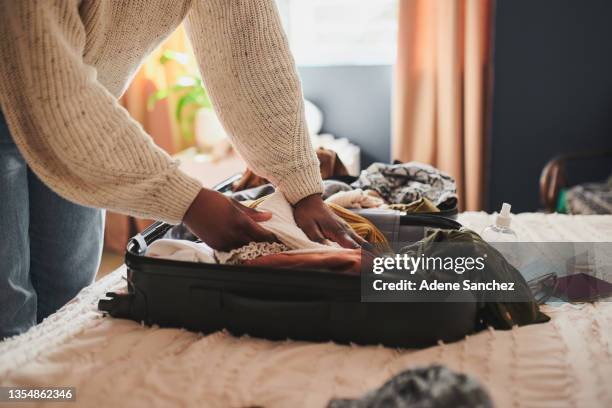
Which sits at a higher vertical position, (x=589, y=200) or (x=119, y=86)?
(x=119, y=86)

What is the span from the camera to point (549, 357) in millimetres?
665

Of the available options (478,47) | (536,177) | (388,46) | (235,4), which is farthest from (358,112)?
(235,4)

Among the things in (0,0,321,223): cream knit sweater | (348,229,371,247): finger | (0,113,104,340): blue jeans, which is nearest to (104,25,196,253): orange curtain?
(0,113,104,340): blue jeans

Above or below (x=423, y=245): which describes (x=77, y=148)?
above

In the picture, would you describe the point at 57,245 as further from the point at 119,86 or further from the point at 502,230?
the point at 502,230

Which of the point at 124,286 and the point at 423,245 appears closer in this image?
the point at 423,245

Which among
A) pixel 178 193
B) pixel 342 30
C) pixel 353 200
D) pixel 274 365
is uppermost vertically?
pixel 342 30

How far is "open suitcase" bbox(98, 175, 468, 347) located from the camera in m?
0.68

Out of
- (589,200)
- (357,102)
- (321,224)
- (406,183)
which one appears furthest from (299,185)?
(357,102)

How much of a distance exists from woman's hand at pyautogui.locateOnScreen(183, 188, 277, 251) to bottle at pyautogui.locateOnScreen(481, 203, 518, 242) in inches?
19.9

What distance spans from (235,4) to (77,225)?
0.57 m

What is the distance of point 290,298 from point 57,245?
24.3 inches

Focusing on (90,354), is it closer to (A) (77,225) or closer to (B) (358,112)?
(A) (77,225)

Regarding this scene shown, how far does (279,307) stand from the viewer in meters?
0.70
